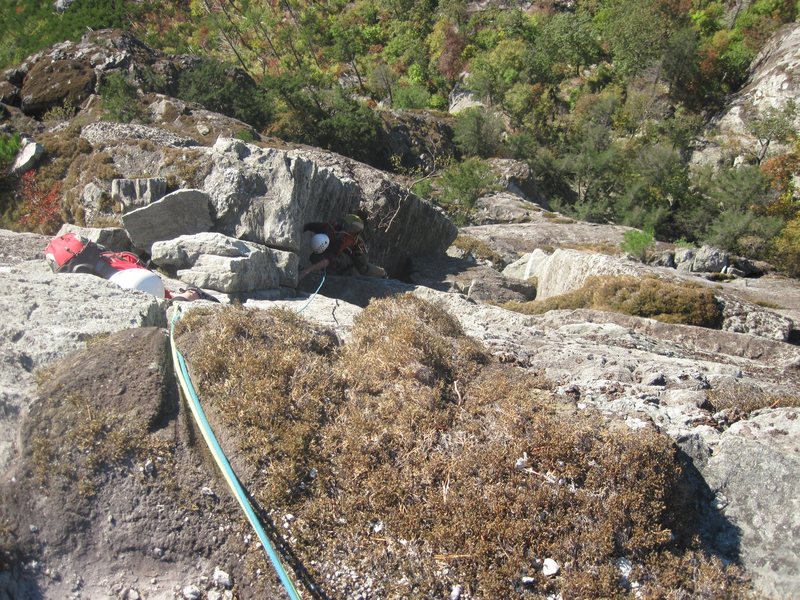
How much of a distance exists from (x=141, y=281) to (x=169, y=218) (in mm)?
4301

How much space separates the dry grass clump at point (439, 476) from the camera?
4555 millimetres

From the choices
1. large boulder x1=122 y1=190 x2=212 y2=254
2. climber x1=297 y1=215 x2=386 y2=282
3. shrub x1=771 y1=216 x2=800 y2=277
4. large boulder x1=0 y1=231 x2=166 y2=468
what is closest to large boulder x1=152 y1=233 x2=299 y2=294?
large boulder x1=122 y1=190 x2=212 y2=254

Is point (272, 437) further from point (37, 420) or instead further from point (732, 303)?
point (732, 303)

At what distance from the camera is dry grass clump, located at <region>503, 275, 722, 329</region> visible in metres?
14.9

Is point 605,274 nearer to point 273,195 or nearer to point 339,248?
point 339,248

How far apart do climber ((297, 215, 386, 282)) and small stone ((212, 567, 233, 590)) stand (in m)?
9.48

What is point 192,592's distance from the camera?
173 inches

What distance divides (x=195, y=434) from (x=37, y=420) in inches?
53.3

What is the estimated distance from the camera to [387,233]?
19531mm

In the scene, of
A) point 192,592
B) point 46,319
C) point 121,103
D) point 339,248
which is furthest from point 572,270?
point 121,103

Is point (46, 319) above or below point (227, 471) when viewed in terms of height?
above

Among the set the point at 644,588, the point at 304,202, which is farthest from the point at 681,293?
the point at 644,588

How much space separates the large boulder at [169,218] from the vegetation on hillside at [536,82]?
28.3 metres

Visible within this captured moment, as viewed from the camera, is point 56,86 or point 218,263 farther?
point 56,86
